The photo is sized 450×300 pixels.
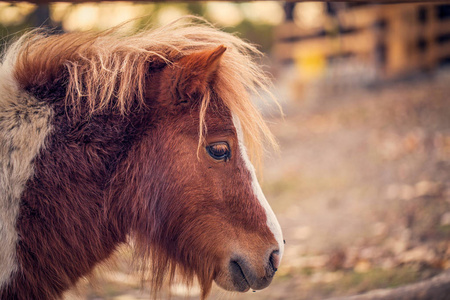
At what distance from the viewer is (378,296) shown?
261cm

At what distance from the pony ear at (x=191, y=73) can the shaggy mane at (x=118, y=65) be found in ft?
0.23

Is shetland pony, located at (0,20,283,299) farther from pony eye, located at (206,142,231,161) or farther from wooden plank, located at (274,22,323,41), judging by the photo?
wooden plank, located at (274,22,323,41)

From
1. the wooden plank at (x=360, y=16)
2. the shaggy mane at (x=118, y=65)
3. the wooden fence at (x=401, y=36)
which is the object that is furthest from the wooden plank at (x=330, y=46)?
the shaggy mane at (x=118, y=65)

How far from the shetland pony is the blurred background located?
0.30 metres

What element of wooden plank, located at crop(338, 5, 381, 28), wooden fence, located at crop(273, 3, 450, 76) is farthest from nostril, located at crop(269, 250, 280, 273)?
wooden plank, located at crop(338, 5, 381, 28)

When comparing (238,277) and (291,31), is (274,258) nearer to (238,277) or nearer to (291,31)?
(238,277)

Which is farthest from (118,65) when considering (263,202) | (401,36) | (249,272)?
(401,36)

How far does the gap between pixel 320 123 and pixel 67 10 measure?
7.38 metres

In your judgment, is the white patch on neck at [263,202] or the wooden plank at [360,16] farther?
the wooden plank at [360,16]

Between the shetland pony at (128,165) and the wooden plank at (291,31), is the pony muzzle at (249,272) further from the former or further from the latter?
the wooden plank at (291,31)

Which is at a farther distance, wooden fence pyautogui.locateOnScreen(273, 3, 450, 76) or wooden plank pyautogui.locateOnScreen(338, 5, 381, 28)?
wooden plank pyautogui.locateOnScreen(338, 5, 381, 28)

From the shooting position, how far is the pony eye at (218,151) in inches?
73.1

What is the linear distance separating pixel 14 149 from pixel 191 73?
0.88 m

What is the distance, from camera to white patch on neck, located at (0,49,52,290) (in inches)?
63.3
